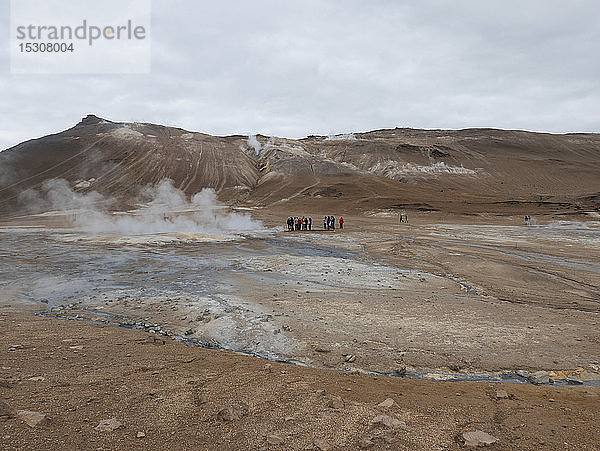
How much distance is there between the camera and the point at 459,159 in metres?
72.6

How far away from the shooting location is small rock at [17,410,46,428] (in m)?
4.13

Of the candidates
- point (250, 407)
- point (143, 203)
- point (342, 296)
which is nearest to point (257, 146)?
point (143, 203)

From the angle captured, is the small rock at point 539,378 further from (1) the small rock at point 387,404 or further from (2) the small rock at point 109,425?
(2) the small rock at point 109,425

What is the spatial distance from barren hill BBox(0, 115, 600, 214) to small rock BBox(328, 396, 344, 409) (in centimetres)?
4162

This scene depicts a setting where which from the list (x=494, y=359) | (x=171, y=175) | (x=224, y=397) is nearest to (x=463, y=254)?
(x=494, y=359)

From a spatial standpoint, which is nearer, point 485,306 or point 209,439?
point 209,439

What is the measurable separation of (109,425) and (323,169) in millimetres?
62529

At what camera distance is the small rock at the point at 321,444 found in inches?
157

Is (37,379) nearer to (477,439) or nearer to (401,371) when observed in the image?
(401,371)

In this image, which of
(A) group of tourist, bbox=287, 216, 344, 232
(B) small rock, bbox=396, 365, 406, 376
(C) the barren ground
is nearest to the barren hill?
(A) group of tourist, bbox=287, 216, 344, 232

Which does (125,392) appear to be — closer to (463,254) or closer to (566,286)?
(566,286)

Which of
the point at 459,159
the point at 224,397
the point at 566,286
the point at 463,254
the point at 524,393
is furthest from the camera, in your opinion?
the point at 459,159

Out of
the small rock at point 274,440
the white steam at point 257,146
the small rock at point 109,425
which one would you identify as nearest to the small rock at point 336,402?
the small rock at point 274,440

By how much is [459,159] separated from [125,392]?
7505 centimetres
